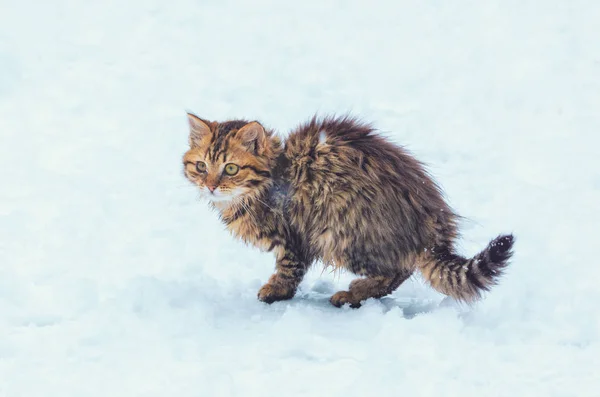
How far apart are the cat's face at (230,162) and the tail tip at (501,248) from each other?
A: 1.24 m

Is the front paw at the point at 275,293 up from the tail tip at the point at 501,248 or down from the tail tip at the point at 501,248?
down

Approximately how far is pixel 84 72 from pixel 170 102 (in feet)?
3.27

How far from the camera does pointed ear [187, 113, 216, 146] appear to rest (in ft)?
15.5

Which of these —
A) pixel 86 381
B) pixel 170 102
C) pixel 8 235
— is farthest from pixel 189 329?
pixel 170 102

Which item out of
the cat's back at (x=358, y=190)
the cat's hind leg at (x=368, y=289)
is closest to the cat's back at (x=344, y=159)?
the cat's back at (x=358, y=190)

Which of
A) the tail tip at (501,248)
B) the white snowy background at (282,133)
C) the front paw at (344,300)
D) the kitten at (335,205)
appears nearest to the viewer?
the white snowy background at (282,133)

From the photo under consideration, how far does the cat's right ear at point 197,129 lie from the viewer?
474 centimetres

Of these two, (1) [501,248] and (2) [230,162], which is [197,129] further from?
(1) [501,248]

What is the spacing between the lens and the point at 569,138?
24.4 feet

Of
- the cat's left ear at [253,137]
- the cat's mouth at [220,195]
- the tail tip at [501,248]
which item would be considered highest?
the cat's left ear at [253,137]

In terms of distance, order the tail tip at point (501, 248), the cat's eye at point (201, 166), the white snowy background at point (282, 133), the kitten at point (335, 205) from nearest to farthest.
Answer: the white snowy background at point (282, 133) < the tail tip at point (501, 248) < the kitten at point (335, 205) < the cat's eye at point (201, 166)

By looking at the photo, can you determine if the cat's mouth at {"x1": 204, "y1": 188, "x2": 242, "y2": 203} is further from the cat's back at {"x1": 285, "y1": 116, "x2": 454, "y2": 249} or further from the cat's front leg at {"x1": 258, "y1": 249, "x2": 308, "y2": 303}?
the cat's front leg at {"x1": 258, "y1": 249, "x2": 308, "y2": 303}

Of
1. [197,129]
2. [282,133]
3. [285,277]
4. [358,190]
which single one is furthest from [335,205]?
[197,129]

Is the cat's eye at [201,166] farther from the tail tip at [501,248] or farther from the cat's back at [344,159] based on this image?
the tail tip at [501,248]
